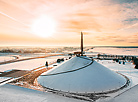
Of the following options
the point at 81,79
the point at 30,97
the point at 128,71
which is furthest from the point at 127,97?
the point at 128,71

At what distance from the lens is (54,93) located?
46.0 ft

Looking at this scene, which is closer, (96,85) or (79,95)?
(79,95)

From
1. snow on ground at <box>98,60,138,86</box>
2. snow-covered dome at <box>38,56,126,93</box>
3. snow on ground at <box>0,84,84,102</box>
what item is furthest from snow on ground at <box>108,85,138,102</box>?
snow on ground at <box>98,60,138,86</box>

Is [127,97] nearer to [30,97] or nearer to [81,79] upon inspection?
[81,79]

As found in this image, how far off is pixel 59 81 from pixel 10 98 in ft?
23.2

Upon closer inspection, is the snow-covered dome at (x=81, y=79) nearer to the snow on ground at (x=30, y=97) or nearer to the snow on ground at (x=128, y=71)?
the snow on ground at (x=30, y=97)

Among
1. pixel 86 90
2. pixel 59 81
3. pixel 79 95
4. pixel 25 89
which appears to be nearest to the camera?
pixel 79 95

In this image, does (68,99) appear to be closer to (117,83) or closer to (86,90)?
(86,90)

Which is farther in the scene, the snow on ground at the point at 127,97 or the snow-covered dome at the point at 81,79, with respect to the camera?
the snow-covered dome at the point at 81,79

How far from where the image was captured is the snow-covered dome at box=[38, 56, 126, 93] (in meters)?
15.0

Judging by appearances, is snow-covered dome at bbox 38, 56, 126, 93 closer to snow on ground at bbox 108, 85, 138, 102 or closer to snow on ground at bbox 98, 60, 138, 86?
snow on ground at bbox 108, 85, 138, 102

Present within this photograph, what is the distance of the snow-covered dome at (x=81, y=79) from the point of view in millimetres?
15000

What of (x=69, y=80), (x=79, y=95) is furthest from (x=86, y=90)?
(x=69, y=80)

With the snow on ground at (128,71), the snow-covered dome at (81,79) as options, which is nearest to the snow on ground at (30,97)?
the snow-covered dome at (81,79)
